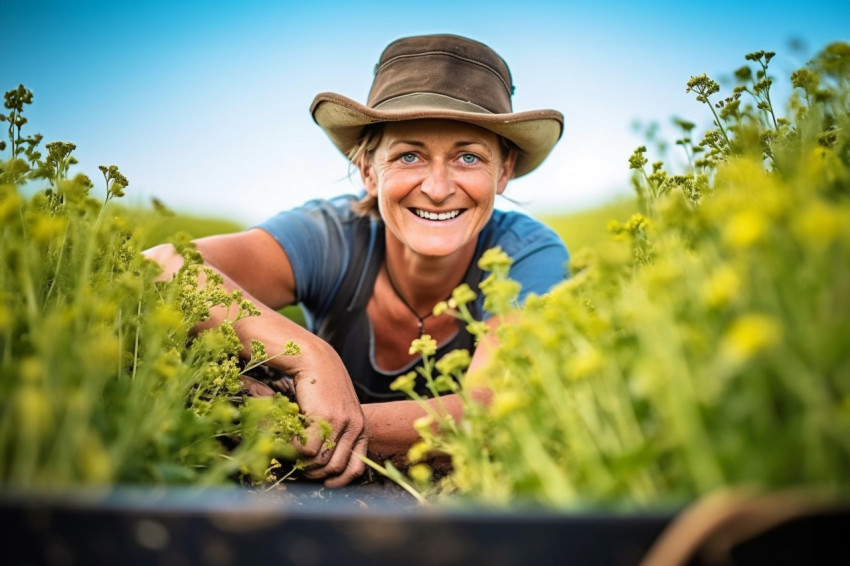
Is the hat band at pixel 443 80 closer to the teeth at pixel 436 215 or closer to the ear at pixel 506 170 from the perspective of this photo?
the ear at pixel 506 170

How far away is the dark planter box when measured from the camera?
0.66 meters

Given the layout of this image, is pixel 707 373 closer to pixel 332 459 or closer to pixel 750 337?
pixel 750 337

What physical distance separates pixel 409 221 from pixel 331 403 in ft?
3.94

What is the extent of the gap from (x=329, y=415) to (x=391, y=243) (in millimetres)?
1639

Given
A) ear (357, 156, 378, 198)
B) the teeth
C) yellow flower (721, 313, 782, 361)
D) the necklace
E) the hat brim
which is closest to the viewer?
yellow flower (721, 313, 782, 361)

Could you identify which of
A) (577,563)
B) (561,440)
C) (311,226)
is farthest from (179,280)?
(311,226)

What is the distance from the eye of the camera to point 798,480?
723mm

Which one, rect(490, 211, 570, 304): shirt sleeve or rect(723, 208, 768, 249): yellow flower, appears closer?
rect(723, 208, 768, 249): yellow flower

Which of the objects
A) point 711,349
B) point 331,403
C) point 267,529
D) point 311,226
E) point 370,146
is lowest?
point 331,403

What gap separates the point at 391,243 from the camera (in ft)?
11.8

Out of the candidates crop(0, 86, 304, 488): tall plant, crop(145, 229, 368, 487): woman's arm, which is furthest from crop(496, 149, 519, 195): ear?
crop(0, 86, 304, 488): tall plant

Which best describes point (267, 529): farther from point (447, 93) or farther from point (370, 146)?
point (370, 146)

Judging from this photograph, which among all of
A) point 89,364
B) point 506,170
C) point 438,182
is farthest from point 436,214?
point 89,364

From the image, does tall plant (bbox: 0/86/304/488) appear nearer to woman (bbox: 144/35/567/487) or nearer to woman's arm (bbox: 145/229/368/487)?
woman's arm (bbox: 145/229/368/487)
